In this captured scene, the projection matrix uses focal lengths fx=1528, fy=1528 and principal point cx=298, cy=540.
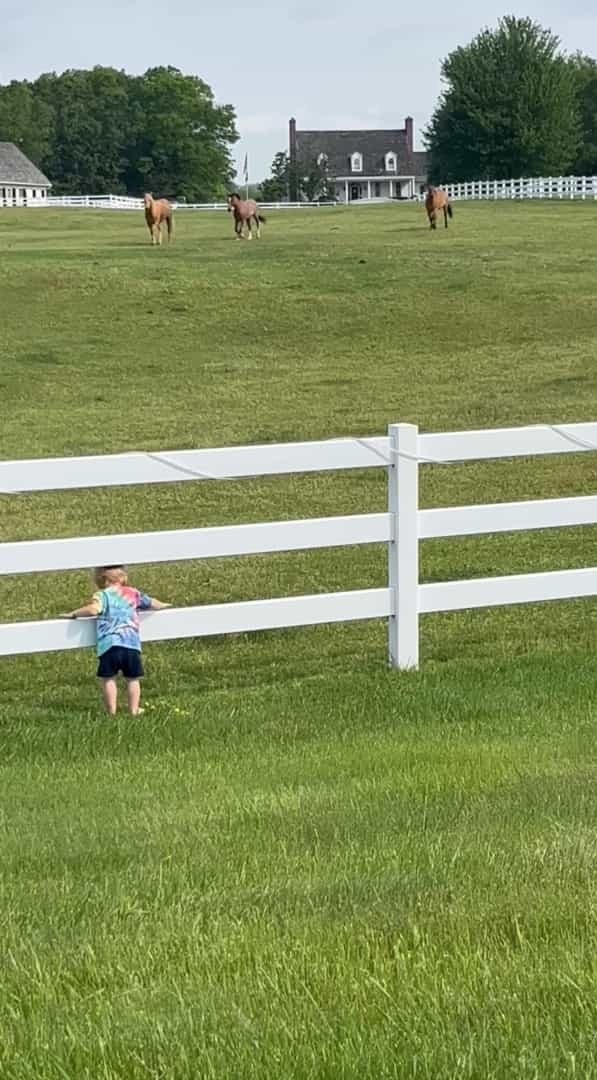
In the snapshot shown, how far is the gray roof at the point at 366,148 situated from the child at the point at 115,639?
12071 centimetres

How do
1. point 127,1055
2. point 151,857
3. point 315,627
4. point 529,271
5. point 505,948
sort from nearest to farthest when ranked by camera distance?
1. point 127,1055
2. point 505,948
3. point 151,857
4. point 315,627
5. point 529,271

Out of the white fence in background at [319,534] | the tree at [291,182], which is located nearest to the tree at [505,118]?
the tree at [291,182]

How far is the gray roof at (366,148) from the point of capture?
12569 centimetres

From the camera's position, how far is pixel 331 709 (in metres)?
8.02

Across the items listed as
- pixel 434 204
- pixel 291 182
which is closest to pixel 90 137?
pixel 291 182

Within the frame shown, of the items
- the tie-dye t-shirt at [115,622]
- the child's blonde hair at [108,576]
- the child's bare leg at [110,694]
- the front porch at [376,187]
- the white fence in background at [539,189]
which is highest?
the front porch at [376,187]

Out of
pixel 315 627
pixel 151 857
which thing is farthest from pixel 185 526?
pixel 151 857

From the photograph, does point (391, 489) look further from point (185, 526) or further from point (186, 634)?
point (185, 526)

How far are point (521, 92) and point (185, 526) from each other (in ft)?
267

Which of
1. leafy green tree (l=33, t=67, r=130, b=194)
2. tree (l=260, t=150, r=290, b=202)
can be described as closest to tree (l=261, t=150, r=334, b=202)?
tree (l=260, t=150, r=290, b=202)

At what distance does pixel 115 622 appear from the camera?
26.2ft

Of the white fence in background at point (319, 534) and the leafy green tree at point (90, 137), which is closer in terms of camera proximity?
the white fence in background at point (319, 534)

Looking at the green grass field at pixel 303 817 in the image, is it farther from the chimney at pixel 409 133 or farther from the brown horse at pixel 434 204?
the chimney at pixel 409 133

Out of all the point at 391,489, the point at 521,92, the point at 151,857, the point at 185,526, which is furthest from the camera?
the point at 521,92
